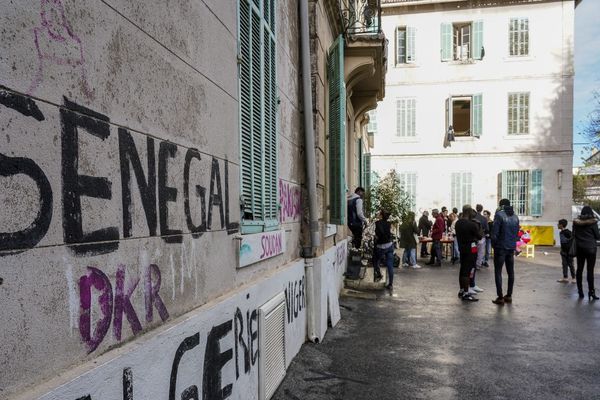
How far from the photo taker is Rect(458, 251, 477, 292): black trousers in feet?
27.3

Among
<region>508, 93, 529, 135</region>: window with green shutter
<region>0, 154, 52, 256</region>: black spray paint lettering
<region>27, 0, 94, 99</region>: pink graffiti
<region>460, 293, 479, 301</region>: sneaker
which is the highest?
<region>508, 93, 529, 135</region>: window with green shutter

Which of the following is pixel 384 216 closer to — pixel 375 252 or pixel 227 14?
pixel 375 252

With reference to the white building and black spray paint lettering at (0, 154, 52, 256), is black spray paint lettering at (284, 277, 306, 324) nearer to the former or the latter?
black spray paint lettering at (0, 154, 52, 256)

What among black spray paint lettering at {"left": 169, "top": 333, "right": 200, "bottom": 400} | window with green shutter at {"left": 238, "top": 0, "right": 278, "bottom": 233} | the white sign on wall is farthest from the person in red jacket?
black spray paint lettering at {"left": 169, "top": 333, "right": 200, "bottom": 400}

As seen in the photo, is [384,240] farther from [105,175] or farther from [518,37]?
[518,37]

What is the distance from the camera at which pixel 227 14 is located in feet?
10.2

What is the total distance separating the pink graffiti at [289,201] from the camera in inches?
184

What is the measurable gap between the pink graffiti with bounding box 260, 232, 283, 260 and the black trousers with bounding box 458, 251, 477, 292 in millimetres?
5069

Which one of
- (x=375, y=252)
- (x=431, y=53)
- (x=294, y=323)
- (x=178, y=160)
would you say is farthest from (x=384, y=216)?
(x=431, y=53)

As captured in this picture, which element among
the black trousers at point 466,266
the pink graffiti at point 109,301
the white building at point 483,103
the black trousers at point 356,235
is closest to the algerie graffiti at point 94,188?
the pink graffiti at point 109,301

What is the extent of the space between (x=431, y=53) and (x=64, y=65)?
71.7 ft

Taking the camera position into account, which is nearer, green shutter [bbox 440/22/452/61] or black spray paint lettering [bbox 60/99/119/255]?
black spray paint lettering [bbox 60/99/119/255]

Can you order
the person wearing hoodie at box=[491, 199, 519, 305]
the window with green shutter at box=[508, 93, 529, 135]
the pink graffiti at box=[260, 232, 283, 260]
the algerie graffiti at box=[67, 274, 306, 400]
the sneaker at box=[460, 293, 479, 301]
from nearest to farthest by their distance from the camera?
the algerie graffiti at box=[67, 274, 306, 400] < the pink graffiti at box=[260, 232, 283, 260] < the person wearing hoodie at box=[491, 199, 519, 305] < the sneaker at box=[460, 293, 479, 301] < the window with green shutter at box=[508, 93, 529, 135]

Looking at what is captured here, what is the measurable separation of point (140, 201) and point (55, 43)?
0.74 meters
